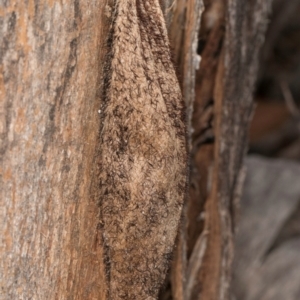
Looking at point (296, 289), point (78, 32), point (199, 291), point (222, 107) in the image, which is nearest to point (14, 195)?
point (78, 32)

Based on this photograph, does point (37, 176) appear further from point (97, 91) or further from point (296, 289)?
point (296, 289)

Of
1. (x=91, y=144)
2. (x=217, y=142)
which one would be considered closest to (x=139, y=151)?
(x=91, y=144)

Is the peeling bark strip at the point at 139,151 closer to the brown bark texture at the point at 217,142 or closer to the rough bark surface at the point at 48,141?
the rough bark surface at the point at 48,141

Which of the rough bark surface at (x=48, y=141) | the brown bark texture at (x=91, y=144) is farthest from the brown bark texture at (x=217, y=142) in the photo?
the rough bark surface at (x=48, y=141)

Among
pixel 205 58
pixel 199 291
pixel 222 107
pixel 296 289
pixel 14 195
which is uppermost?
pixel 205 58

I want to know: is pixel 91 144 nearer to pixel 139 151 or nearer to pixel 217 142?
pixel 139 151
